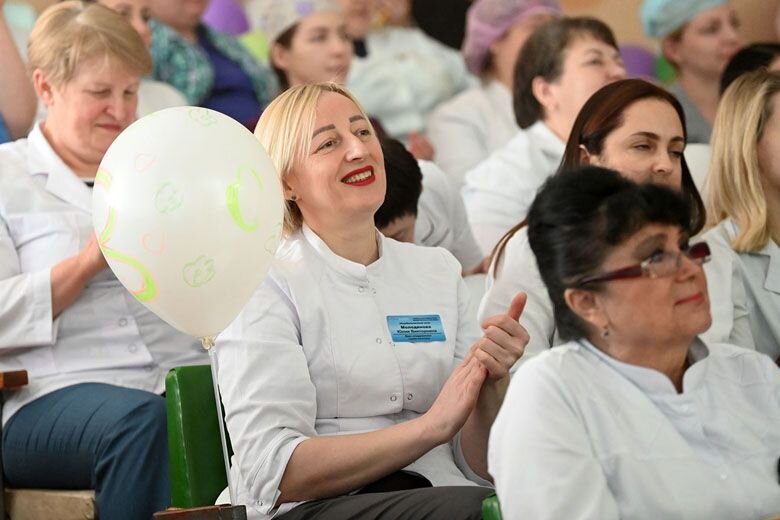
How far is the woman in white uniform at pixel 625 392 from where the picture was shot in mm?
1675

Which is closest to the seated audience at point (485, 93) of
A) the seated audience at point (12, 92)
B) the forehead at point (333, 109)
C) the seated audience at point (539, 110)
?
the seated audience at point (539, 110)

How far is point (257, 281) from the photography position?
7.00ft

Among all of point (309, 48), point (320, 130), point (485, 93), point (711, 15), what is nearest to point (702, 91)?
point (711, 15)

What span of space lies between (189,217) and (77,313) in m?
0.84

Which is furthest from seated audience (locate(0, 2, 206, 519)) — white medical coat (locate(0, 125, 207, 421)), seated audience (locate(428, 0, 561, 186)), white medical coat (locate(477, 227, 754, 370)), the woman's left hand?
seated audience (locate(428, 0, 561, 186))

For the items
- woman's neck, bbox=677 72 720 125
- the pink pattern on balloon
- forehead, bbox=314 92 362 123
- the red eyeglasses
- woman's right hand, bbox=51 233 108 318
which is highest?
the red eyeglasses

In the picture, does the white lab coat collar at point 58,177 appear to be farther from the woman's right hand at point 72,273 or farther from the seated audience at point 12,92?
the seated audience at point 12,92

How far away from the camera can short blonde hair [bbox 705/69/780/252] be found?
2.85 m

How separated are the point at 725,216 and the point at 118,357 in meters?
1.45

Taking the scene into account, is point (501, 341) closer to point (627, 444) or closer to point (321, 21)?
point (627, 444)

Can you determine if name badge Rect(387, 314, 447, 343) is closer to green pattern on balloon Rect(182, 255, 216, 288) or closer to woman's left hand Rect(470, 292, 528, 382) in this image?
woman's left hand Rect(470, 292, 528, 382)

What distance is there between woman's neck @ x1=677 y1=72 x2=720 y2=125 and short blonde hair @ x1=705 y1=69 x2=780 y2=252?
1650 millimetres

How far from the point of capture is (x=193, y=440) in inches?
86.2

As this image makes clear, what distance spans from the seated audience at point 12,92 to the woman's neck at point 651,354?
6.85 ft
